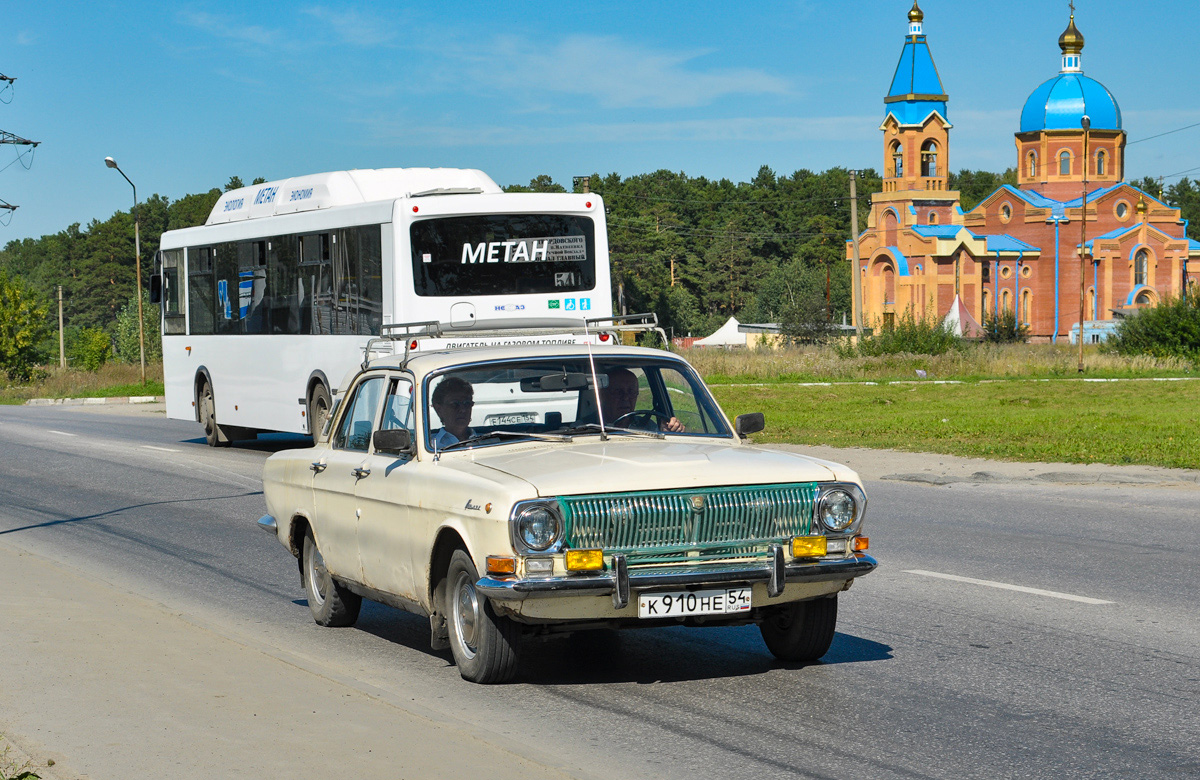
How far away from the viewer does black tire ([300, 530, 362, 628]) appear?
8453 mm

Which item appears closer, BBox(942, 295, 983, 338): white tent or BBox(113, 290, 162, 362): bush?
BBox(113, 290, 162, 362): bush

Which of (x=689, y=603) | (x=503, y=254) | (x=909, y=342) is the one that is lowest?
(x=689, y=603)

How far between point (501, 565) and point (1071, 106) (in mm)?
91064

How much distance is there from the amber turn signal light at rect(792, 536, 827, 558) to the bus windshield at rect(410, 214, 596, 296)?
11805mm

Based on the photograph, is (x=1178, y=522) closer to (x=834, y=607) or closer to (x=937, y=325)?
(x=834, y=607)

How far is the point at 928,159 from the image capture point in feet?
297

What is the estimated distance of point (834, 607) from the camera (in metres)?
7.09

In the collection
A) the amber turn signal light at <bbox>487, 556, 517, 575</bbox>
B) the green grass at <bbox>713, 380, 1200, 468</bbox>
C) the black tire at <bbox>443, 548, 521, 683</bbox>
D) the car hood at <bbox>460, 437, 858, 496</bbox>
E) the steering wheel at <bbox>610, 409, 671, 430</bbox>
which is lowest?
the green grass at <bbox>713, 380, 1200, 468</bbox>

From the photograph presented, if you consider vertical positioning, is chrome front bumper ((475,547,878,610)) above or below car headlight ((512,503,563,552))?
below

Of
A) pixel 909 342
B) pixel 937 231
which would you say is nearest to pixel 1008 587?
pixel 909 342

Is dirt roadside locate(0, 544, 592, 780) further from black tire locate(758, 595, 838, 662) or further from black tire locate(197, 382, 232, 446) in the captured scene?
black tire locate(197, 382, 232, 446)

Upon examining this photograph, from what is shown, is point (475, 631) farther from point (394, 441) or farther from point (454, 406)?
point (454, 406)

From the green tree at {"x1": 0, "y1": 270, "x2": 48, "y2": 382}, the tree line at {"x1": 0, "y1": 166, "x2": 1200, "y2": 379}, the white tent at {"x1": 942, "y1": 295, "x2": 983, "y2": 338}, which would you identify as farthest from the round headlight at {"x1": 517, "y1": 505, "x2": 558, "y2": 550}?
the tree line at {"x1": 0, "y1": 166, "x2": 1200, "y2": 379}

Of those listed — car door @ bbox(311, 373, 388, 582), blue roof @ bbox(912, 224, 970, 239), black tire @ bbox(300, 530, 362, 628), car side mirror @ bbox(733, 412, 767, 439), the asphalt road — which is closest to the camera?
the asphalt road
